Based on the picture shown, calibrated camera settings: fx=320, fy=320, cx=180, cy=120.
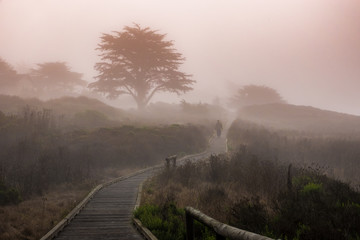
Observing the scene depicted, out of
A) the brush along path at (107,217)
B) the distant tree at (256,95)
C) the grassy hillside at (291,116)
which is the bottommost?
the brush along path at (107,217)

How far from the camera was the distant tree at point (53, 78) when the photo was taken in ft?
171

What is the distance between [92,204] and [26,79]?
48.7 metres

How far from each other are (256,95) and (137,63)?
43044mm

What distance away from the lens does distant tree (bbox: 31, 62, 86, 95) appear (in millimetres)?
52094

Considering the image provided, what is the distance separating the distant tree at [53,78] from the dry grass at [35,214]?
4316 centimetres

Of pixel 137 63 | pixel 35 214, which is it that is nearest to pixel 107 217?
pixel 35 214

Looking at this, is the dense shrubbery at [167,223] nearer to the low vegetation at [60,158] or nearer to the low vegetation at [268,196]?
the low vegetation at [268,196]

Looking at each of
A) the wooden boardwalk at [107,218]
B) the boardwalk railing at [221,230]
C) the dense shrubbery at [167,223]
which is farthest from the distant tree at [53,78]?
the boardwalk railing at [221,230]

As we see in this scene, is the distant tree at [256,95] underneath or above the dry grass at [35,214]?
above

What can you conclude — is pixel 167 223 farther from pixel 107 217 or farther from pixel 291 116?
pixel 291 116

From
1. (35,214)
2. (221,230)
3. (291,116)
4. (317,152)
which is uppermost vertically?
(291,116)

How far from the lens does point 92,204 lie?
10969 mm

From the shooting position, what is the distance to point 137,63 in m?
38.9

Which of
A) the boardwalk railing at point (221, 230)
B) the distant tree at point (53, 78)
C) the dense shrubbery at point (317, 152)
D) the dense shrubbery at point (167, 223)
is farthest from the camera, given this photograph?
the distant tree at point (53, 78)
